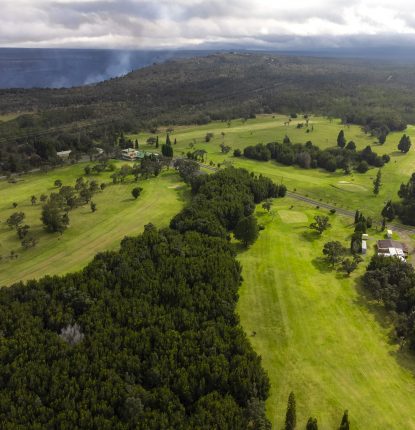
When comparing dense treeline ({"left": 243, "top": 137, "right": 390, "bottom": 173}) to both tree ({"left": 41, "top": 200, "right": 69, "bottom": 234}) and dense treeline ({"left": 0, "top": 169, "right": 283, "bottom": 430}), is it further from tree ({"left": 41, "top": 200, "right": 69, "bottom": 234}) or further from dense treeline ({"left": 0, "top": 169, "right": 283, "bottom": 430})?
dense treeline ({"left": 0, "top": 169, "right": 283, "bottom": 430})

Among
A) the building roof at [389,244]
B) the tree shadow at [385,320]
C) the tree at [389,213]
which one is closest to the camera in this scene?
the tree shadow at [385,320]

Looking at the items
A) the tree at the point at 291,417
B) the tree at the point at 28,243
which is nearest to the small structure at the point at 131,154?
the tree at the point at 28,243

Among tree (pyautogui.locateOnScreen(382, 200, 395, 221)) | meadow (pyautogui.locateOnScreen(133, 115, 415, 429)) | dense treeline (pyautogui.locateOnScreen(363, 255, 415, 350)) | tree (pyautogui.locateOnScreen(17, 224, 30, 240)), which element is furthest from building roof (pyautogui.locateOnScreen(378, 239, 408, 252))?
tree (pyautogui.locateOnScreen(17, 224, 30, 240))

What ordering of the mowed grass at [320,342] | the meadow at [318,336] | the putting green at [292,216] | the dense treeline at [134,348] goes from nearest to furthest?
the dense treeline at [134,348]
the mowed grass at [320,342]
the meadow at [318,336]
the putting green at [292,216]

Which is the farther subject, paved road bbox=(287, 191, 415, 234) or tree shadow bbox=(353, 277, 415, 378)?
paved road bbox=(287, 191, 415, 234)

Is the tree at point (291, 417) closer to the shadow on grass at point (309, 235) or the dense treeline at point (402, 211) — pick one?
the shadow on grass at point (309, 235)
